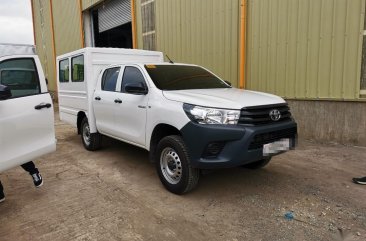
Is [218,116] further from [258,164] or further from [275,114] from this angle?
[258,164]

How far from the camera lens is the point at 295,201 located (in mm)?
3914

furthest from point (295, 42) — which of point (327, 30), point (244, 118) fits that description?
point (244, 118)

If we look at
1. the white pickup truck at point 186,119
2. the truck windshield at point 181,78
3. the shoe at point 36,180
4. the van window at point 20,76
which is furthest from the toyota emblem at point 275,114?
the shoe at point 36,180

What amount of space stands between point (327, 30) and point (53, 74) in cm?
1863

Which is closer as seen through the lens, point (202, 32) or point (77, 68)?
point (77, 68)

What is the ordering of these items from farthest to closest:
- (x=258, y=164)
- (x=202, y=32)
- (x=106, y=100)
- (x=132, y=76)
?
(x=202, y=32) → (x=106, y=100) → (x=132, y=76) → (x=258, y=164)

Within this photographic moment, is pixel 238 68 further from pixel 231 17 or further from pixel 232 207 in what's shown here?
pixel 232 207

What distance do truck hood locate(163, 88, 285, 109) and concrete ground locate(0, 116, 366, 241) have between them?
3.94 ft

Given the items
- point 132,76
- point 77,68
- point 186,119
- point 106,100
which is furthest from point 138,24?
point 186,119

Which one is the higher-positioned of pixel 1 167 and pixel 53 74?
pixel 53 74

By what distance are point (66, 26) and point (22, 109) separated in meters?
16.4

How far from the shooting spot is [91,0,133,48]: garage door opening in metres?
13.8

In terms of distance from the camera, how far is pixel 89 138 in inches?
259

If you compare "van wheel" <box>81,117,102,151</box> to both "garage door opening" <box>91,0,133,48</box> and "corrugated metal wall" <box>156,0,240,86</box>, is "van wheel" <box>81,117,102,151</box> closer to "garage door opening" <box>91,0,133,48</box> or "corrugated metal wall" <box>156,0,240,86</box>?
"corrugated metal wall" <box>156,0,240,86</box>
